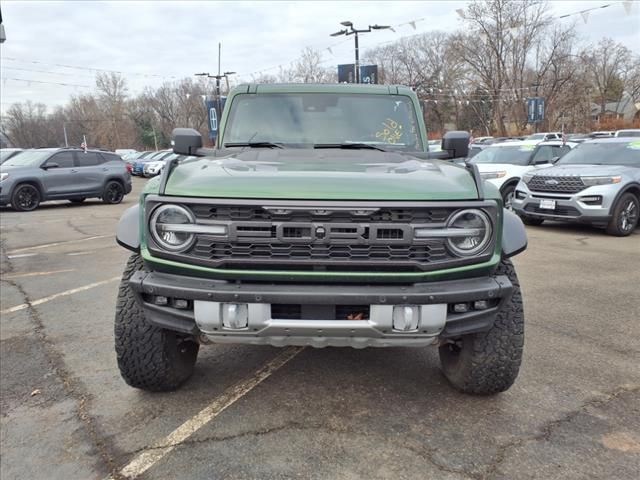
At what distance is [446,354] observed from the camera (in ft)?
10.1

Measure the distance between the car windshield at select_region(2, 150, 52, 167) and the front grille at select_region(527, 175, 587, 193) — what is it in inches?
488

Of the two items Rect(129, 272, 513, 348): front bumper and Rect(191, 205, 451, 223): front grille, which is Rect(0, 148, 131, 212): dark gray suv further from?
Rect(191, 205, 451, 223): front grille

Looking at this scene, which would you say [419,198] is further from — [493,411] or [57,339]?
[57,339]

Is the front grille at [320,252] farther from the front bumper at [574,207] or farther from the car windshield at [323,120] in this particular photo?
the front bumper at [574,207]

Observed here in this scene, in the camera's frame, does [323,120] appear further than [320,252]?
Yes

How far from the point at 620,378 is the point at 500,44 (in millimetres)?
52277

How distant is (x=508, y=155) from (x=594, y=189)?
3736mm

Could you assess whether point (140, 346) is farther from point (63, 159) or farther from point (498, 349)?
point (63, 159)

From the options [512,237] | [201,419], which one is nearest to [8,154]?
[201,419]

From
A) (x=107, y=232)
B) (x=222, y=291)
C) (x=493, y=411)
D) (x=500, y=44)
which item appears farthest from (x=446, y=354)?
(x=500, y=44)

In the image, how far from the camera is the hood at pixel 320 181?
234 centimetres

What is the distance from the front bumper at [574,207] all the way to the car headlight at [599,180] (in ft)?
0.28

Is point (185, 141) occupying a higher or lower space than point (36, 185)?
higher

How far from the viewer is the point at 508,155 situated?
11969 mm
